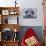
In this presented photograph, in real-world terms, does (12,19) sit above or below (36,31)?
above

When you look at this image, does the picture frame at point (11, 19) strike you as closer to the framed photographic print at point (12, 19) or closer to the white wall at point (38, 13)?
the framed photographic print at point (12, 19)

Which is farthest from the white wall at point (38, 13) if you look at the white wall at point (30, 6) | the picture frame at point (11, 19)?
the picture frame at point (11, 19)

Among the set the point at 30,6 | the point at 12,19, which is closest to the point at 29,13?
the point at 30,6

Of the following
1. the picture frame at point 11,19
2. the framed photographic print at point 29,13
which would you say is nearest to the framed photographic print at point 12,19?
the picture frame at point 11,19

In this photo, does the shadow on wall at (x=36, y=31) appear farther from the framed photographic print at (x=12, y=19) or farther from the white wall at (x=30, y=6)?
the framed photographic print at (x=12, y=19)

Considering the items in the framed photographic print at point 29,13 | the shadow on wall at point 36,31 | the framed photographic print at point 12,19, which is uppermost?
the framed photographic print at point 29,13

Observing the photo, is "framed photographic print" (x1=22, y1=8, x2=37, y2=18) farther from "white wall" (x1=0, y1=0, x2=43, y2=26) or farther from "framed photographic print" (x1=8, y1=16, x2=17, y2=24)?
"framed photographic print" (x1=8, y1=16, x2=17, y2=24)

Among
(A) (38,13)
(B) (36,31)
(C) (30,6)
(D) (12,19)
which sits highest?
(C) (30,6)

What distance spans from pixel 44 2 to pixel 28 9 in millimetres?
528

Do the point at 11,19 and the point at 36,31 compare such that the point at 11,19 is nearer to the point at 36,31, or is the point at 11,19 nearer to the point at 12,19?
the point at 12,19

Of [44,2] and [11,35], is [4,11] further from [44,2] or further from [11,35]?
[44,2]

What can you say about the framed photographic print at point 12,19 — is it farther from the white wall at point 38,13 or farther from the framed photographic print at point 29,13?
the framed photographic print at point 29,13

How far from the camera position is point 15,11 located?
4750 mm

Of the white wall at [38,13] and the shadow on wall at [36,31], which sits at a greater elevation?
the white wall at [38,13]
